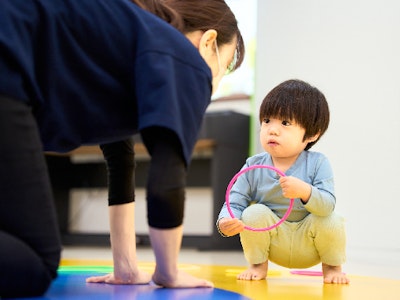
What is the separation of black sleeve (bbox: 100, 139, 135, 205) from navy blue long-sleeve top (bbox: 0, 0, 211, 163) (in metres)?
0.22

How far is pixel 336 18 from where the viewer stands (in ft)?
8.38

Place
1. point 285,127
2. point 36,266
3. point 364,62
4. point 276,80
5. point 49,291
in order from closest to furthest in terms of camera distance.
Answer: point 36,266
point 49,291
point 285,127
point 364,62
point 276,80

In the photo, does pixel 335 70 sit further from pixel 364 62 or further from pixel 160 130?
pixel 160 130

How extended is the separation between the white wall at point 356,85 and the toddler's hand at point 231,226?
126 centimetres

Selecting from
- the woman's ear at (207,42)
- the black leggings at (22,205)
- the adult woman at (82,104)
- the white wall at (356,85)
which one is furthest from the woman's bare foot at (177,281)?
the white wall at (356,85)

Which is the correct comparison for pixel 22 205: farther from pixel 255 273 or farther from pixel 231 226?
pixel 255 273

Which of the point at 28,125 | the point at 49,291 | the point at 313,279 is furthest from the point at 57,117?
the point at 313,279

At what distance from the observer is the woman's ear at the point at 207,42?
42.4 inches

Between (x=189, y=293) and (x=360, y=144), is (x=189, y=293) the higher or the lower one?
the higher one

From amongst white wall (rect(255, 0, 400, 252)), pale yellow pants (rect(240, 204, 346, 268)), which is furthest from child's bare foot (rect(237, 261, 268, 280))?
white wall (rect(255, 0, 400, 252))

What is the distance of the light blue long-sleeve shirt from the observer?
132 cm

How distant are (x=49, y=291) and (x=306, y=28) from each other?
1.96 metres

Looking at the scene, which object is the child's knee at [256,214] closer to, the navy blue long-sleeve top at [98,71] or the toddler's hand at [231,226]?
the toddler's hand at [231,226]

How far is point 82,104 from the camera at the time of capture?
3.07 ft
